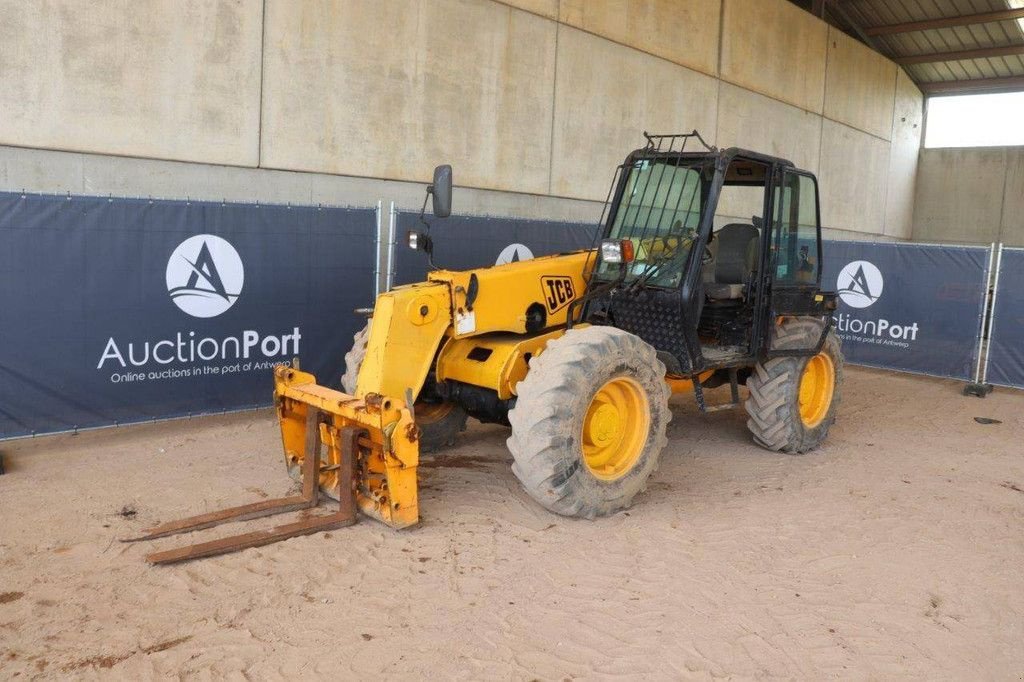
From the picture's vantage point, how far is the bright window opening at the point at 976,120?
81.6 ft

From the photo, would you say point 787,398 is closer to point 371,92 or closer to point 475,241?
point 475,241

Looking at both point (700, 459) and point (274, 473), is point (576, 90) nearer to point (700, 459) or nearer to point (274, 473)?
point (700, 459)

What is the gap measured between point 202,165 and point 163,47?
1.20 meters

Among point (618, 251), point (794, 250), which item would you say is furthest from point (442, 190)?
point (794, 250)

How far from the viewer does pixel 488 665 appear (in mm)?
3551

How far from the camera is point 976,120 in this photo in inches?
1011

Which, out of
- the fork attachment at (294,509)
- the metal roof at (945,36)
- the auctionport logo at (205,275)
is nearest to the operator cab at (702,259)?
the fork attachment at (294,509)

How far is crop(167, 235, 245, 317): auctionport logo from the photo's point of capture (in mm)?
7070

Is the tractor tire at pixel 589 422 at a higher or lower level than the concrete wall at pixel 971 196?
lower

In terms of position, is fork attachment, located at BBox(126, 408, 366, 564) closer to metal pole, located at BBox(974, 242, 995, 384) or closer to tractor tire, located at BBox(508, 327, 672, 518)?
tractor tire, located at BBox(508, 327, 672, 518)

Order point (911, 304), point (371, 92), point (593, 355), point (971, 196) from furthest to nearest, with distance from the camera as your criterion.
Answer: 1. point (971, 196)
2. point (911, 304)
3. point (371, 92)
4. point (593, 355)

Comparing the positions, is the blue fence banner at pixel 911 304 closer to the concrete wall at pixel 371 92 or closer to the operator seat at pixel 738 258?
the concrete wall at pixel 371 92

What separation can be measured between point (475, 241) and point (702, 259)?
3910 mm

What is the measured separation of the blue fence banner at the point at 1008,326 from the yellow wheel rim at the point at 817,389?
15.2 ft
